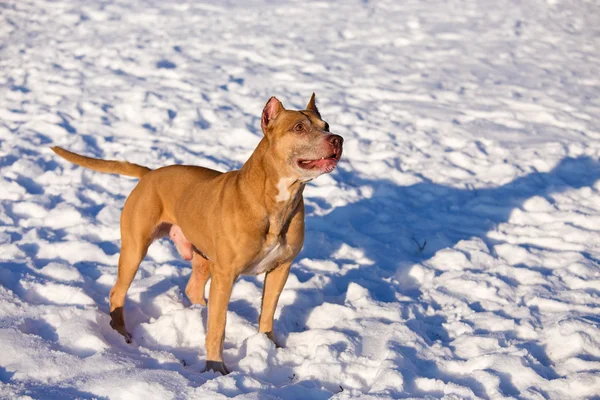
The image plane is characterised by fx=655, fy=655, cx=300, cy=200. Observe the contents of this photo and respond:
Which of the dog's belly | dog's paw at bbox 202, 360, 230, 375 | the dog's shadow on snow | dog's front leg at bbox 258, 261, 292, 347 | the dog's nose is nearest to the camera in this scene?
the dog's nose

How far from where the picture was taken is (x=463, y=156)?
7383 mm

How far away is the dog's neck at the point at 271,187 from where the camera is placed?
146 inches

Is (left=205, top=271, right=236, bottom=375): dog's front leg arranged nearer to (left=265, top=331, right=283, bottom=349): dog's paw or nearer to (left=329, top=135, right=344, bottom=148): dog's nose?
(left=265, top=331, right=283, bottom=349): dog's paw

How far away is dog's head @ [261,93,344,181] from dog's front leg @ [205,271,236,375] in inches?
29.2

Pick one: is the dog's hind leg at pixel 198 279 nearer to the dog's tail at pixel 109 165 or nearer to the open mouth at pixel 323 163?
the dog's tail at pixel 109 165

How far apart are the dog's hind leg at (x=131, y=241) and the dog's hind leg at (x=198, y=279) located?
408 millimetres

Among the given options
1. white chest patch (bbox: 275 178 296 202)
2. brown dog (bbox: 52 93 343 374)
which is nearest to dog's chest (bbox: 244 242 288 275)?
brown dog (bbox: 52 93 343 374)

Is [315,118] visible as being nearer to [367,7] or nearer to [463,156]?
[463,156]

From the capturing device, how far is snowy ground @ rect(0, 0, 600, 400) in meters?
3.78

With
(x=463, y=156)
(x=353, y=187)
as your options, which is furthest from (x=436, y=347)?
(x=463, y=156)

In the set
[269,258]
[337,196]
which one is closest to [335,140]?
[269,258]

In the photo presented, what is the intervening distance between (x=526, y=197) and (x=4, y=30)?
845 cm

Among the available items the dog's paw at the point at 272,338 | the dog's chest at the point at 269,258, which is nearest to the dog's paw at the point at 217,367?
the dog's paw at the point at 272,338

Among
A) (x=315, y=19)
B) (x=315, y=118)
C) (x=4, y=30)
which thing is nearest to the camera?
(x=315, y=118)
